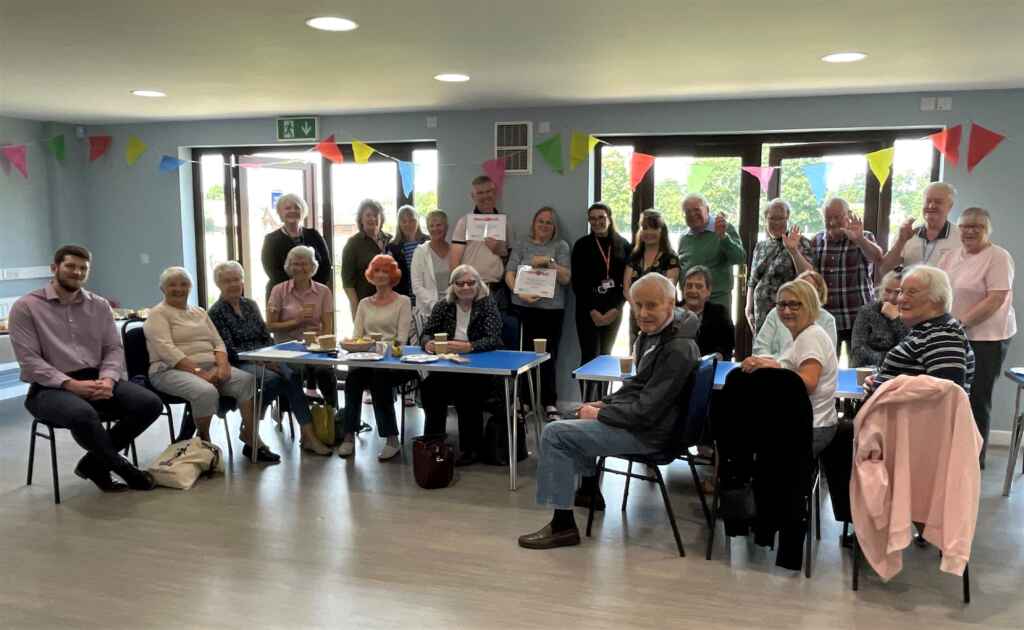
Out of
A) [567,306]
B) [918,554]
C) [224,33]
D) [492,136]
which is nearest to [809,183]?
[567,306]

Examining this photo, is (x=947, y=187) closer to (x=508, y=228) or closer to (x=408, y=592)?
(x=508, y=228)

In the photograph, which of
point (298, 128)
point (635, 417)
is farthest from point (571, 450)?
point (298, 128)

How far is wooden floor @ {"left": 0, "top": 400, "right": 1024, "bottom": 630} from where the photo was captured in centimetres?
274

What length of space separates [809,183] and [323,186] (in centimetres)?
393

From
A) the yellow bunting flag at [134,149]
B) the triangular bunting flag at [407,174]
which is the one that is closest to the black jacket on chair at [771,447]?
the triangular bunting flag at [407,174]

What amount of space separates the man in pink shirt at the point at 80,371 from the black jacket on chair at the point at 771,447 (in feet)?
9.62

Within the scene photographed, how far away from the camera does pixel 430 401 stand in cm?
442

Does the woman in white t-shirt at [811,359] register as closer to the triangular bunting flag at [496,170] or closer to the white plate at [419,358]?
the white plate at [419,358]

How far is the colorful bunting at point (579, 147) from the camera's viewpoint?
5715 millimetres

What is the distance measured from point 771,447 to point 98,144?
21.7 ft

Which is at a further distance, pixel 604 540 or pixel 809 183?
pixel 809 183

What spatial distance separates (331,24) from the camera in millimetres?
3340

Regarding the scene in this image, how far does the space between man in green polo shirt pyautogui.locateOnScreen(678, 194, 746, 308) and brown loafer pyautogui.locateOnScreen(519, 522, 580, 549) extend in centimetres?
224

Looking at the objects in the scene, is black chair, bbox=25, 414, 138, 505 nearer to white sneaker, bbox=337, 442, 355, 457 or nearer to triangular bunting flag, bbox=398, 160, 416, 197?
white sneaker, bbox=337, 442, 355, 457
